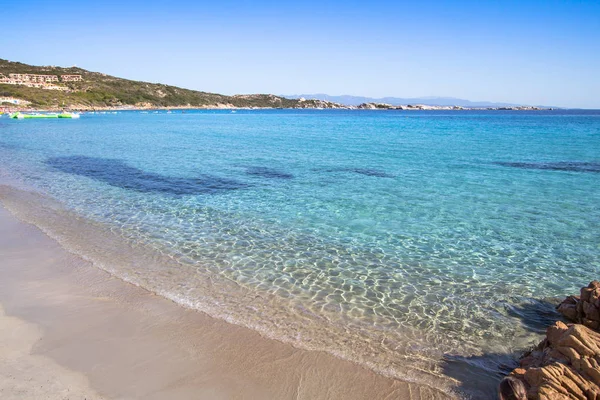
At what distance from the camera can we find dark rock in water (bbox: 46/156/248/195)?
19.7m

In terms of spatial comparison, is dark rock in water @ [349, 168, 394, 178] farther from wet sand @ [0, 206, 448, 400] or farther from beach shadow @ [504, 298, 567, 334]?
wet sand @ [0, 206, 448, 400]

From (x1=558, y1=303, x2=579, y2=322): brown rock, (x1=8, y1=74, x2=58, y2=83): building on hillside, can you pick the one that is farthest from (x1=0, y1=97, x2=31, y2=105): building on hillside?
(x1=558, y1=303, x2=579, y2=322): brown rock

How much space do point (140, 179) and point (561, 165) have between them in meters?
27.0

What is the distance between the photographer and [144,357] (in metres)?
6.32

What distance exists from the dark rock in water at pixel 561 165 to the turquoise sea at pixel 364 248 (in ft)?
1.38

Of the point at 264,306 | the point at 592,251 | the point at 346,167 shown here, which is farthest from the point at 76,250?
the point at 346,167

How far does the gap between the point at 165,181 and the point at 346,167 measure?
11445 millimetres

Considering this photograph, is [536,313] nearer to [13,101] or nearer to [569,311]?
[569,311]

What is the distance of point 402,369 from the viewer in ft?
20.3

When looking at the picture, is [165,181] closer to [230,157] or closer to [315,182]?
[315,182]

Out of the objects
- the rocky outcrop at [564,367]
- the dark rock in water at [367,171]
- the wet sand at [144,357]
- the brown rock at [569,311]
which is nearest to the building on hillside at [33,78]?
the dark rock in water at [367,171]

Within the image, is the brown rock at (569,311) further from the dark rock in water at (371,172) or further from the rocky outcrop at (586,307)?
the dark rock in water at (371,172)

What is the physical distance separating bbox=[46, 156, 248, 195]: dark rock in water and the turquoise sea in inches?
6.2

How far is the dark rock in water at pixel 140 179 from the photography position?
64.5ft
